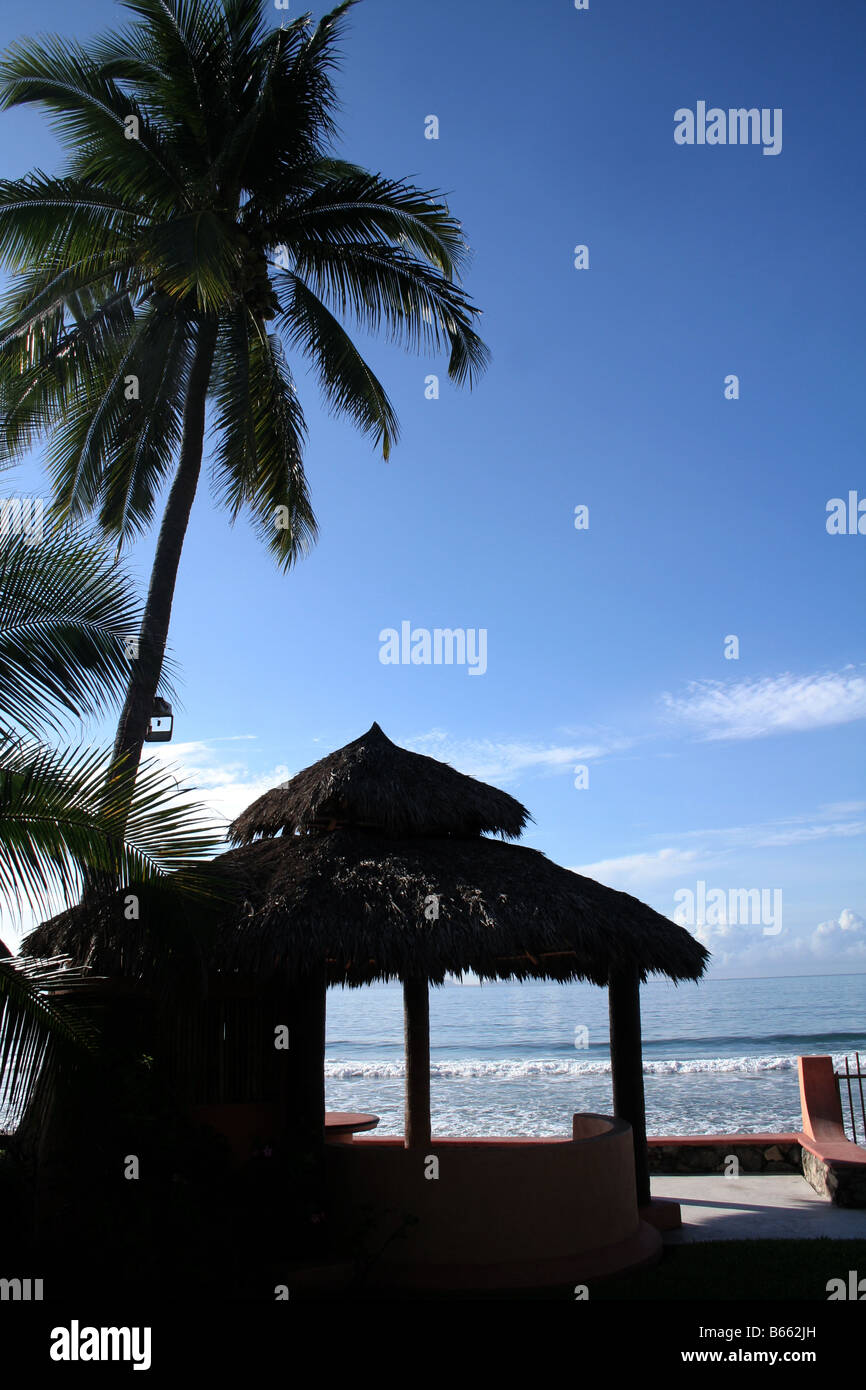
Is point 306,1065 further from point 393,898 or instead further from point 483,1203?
point 483,1203

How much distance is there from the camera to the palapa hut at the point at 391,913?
6562 millimetres

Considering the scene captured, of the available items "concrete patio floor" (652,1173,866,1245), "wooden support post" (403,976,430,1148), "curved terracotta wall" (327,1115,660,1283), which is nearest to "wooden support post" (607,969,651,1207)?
"concrete patio floor" (652,1173,866,1245)

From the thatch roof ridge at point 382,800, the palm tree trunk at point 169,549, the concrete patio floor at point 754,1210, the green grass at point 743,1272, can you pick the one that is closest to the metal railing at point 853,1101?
the concrete patio floor at point 754,1210

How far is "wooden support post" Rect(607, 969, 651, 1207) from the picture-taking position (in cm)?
816

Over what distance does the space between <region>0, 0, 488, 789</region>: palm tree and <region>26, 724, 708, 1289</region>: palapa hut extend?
6.14ft

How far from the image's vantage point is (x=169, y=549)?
30.2 feet

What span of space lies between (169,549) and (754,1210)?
8.34 meters

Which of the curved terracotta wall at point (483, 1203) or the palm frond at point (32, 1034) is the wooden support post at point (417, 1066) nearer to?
the curved terracotta wall at point (483, 1203)

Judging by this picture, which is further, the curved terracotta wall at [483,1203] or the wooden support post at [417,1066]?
the wooden support post at [417,1066]

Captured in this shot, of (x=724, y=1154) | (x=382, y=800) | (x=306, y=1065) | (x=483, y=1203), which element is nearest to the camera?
(x=483, y=1203)

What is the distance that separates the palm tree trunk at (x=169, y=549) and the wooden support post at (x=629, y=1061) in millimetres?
4563

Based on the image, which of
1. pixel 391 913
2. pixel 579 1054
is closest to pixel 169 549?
pixel 391 913
